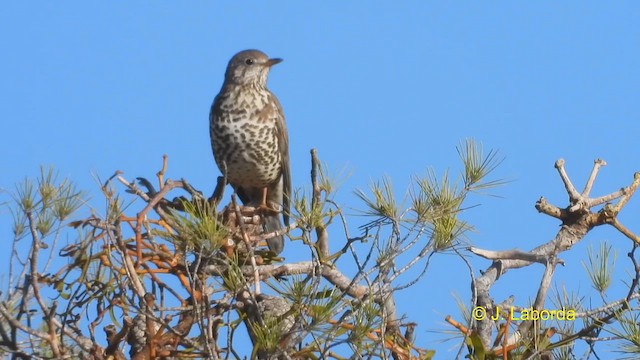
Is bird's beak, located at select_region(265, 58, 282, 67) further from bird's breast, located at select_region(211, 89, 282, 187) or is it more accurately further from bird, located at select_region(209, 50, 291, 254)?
bird's breast, located at select_region(211, 89, 282, 187)

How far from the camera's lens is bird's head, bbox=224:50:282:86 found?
624 centimetres

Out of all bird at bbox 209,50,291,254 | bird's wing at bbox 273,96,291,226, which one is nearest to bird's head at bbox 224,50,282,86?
bird at bbox 209,50,291,254

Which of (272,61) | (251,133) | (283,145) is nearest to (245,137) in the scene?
(251,133)

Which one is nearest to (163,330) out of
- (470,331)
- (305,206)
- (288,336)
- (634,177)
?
(288,336)

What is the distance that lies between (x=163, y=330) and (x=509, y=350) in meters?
1.10

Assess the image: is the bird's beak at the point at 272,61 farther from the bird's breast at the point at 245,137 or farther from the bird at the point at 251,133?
the bird's breast at the point at 245,137

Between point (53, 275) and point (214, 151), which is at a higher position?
point (214, 151)

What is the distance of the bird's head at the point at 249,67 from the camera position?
6.24m

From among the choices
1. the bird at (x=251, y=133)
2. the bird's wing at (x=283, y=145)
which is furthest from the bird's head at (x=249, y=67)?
the bird's wing at (x=283, y=145)

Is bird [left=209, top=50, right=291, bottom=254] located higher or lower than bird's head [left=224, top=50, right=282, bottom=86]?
lower

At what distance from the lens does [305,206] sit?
139 inches

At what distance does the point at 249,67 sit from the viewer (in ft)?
20.7

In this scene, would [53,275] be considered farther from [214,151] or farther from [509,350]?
[214,151]

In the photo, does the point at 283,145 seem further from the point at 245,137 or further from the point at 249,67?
the point at 249,67
